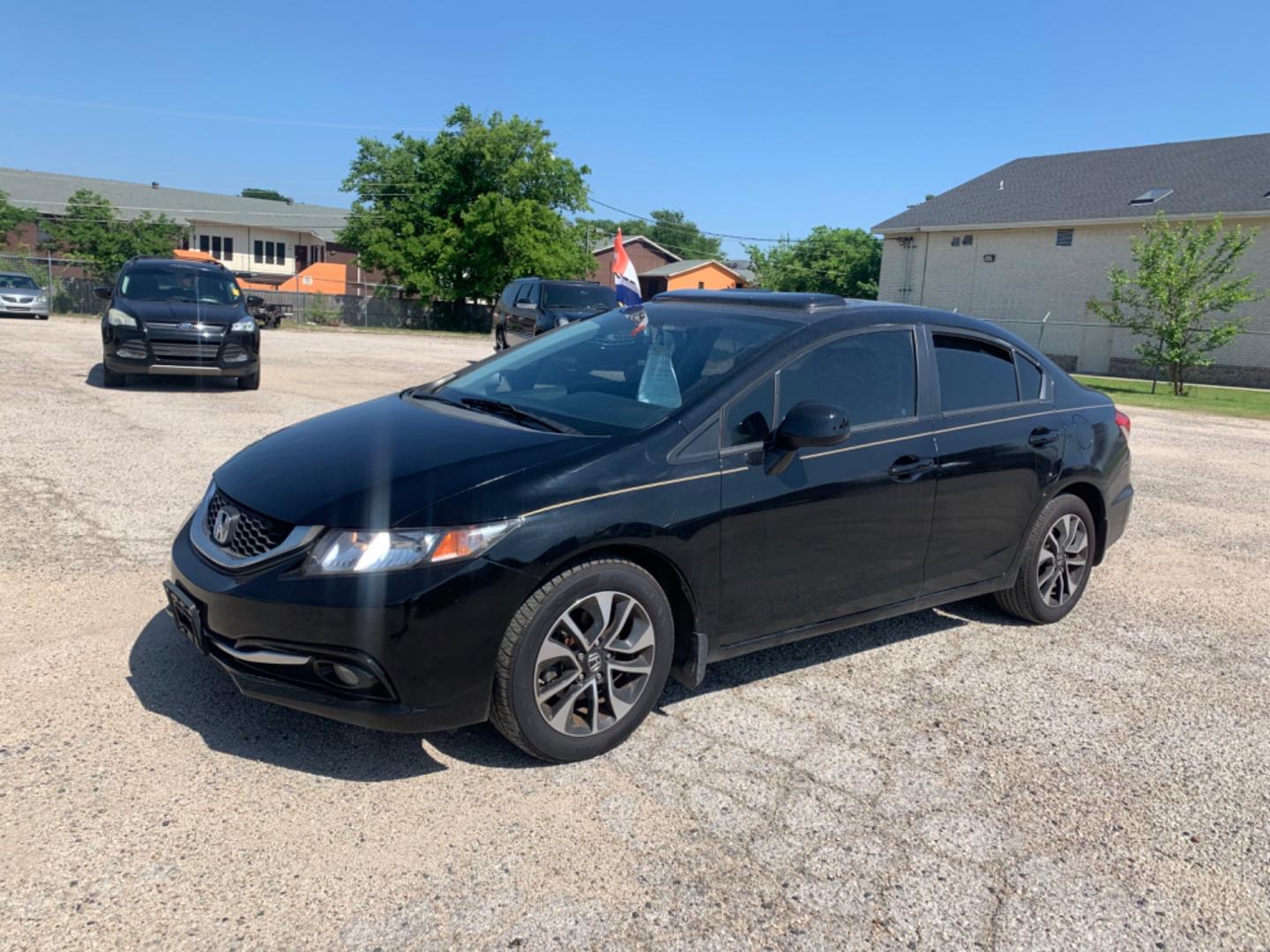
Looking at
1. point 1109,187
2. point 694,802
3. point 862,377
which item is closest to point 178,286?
point 862,377

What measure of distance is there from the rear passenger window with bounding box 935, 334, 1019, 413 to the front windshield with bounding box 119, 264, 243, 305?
36.2 ft

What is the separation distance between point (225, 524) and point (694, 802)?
1933 mm

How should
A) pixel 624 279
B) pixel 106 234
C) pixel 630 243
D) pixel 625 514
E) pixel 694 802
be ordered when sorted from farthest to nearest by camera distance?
pixel 630 243 → pixel 106 234 → pixel 624 279 → pixel 625 514 → pixel 694 802

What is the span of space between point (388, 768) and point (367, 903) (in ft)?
2.46

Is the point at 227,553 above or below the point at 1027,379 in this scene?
below

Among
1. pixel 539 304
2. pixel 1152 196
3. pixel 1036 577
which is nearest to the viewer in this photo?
pixel 1036 577

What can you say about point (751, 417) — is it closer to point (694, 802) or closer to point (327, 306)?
point (694, 802)

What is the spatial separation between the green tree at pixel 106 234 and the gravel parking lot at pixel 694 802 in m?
50.9

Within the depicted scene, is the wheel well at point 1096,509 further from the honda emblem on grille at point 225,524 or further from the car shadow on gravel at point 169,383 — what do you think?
the car shadow on gravel at point 169,383

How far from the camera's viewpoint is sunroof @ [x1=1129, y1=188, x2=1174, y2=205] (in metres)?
32.6

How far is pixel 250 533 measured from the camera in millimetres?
3336

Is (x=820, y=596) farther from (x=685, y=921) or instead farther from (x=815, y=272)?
(x=815, y=272)

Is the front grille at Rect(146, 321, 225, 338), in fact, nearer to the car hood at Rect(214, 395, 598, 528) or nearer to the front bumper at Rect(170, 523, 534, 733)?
the car hood at Rect(214, 395, 598, 528)

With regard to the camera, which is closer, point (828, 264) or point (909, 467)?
point (909, 467)
